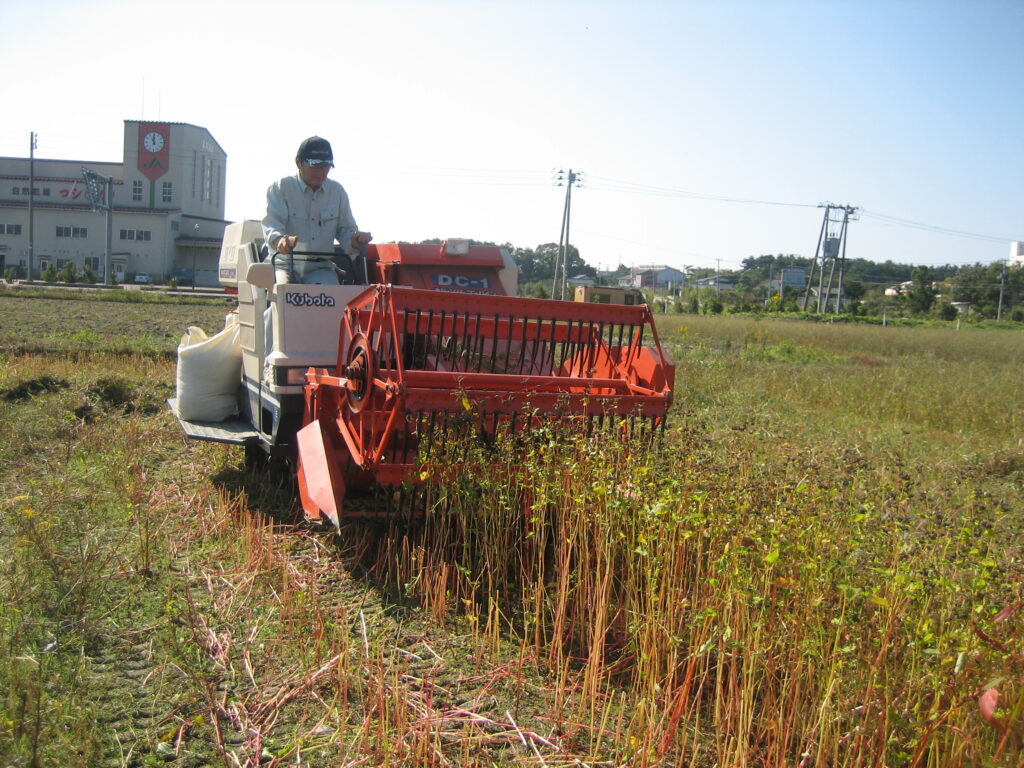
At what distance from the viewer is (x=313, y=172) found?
20.8ft

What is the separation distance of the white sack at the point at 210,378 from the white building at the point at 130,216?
56403 millimetres

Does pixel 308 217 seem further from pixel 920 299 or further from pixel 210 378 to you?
pixel 920 299

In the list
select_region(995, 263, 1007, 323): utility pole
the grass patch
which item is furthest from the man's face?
select_region(995, 263, 1007, 323): utility pole

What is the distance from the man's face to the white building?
57.0 metres

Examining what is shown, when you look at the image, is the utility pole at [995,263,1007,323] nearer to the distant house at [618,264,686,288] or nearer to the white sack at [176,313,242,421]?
the distant house at [618,264,686,288]

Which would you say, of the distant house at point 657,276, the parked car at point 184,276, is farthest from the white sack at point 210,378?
the distant house at point 657,276

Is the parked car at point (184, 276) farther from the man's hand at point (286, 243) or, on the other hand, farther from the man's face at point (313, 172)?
the man's hand at point (286, 243)

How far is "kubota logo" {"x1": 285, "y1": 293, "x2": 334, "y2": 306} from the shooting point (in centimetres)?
545

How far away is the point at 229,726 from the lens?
3.16 m

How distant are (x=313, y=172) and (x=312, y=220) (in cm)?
36

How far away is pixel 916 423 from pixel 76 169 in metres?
66.2

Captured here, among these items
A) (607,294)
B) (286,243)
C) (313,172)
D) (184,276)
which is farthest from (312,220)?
(184,276)

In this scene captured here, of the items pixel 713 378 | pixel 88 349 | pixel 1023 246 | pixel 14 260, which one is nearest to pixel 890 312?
pixel 713 378

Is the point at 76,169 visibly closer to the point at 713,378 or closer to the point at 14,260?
the point at 14,260
